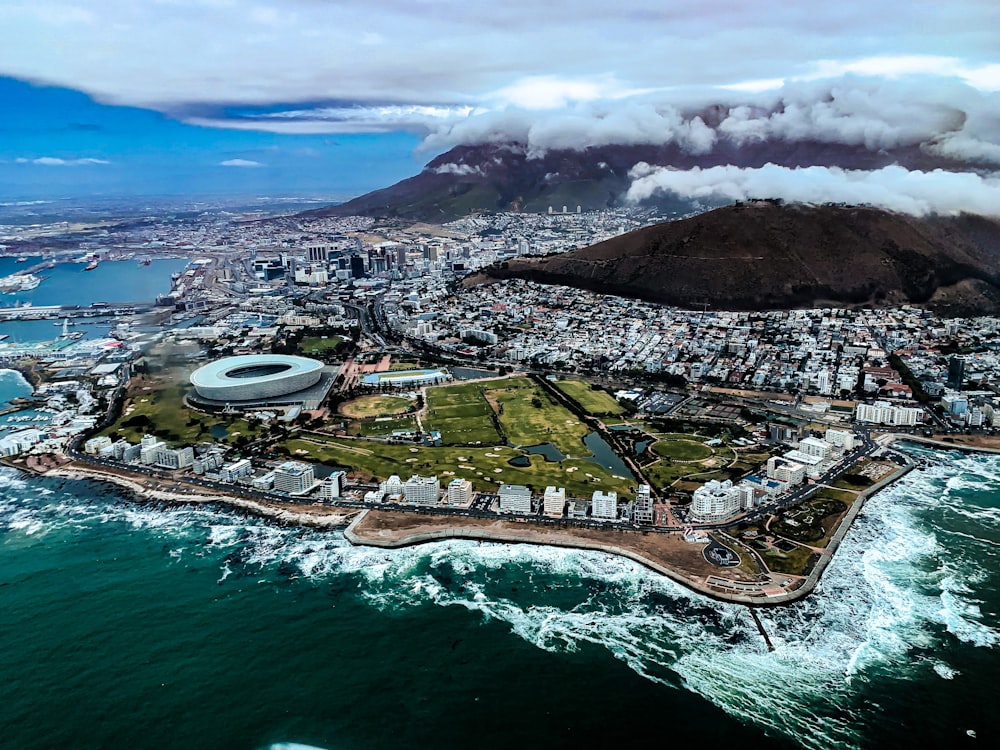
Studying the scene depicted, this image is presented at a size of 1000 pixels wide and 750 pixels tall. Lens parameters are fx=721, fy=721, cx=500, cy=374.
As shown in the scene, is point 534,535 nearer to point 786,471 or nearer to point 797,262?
point 786,471

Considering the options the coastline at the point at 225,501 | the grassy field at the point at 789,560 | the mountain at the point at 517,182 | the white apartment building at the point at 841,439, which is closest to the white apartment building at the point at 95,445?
the coastline at the point at 225,501

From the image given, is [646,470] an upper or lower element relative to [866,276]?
lower

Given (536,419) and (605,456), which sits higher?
(536,419)

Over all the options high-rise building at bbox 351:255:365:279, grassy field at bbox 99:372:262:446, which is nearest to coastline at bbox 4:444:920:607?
grassy field at bbox 99:372:262:446

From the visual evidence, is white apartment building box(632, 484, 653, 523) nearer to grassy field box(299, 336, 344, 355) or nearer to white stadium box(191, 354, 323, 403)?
white stadium box(191, 354, 323, 403)

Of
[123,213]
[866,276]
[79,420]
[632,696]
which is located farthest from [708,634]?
[123,213]

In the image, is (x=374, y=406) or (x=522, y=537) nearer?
(x=522, y=537)

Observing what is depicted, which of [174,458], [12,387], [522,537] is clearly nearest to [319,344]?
[12,387]

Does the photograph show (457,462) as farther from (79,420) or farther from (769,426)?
(79,420)
